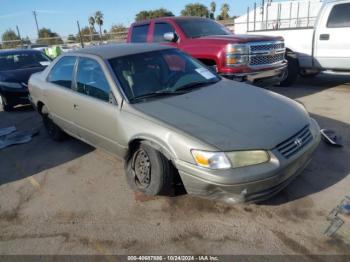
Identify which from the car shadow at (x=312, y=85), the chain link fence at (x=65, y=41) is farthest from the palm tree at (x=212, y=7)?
the car shadow at (x=312, y=85)

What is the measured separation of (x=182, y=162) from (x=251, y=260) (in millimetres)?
974

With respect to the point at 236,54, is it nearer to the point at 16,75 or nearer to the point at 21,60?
the point at 16,75

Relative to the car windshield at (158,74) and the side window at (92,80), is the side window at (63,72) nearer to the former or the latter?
the side window at (92,80)

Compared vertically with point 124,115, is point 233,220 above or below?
below

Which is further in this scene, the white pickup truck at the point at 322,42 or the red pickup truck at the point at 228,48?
the white pickup truck at the point at 322,42

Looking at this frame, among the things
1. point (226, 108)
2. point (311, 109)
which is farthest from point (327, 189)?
point (311, 109)

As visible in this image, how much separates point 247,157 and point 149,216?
1150 millimetres

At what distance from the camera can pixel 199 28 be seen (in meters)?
7.41

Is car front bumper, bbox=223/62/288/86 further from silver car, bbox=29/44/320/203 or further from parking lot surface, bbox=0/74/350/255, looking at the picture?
parking lot surface, bbox=0/74/350/255

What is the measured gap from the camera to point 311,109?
240 inches

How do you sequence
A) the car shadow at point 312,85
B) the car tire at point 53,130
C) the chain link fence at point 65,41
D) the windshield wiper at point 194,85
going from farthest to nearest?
1. the chain link fence at point 65,41
2. the car shadow at point 312,85
3. the car tire at point 53,130
4. the windshield wiper at point 194,85

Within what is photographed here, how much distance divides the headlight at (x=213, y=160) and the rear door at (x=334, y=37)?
567cm

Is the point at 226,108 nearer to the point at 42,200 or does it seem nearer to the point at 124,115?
the point at 124,115

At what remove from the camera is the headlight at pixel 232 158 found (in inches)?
107
